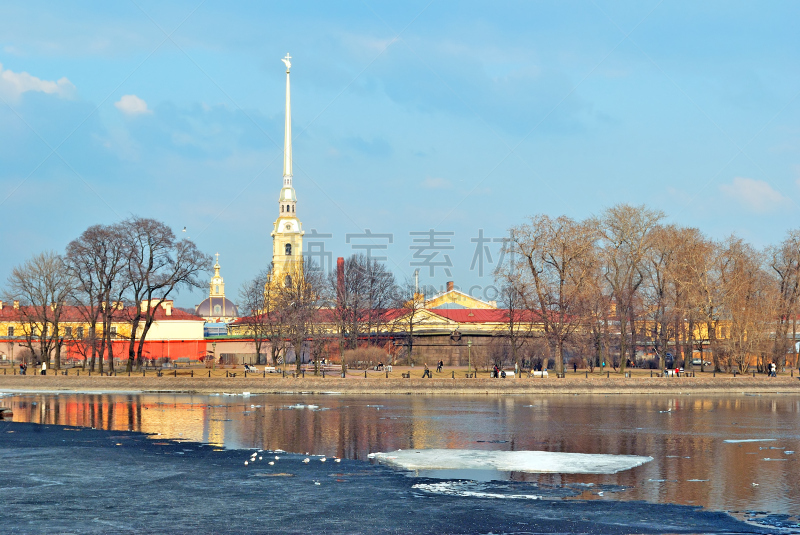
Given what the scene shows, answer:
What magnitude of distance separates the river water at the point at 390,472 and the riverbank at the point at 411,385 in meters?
13.2

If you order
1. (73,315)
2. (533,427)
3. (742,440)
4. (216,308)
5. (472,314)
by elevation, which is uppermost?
(216,308)

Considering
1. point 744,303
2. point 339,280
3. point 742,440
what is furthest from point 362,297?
point 742,440

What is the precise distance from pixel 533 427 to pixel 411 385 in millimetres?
24263

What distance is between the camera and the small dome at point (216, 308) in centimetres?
18225

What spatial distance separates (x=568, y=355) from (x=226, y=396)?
44849mm

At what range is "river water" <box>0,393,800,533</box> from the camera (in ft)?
59.3

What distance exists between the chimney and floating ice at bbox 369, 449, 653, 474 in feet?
160

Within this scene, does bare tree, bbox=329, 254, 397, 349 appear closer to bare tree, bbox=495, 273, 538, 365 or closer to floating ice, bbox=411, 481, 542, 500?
bare tree, bbox=495, 273, 538, 365

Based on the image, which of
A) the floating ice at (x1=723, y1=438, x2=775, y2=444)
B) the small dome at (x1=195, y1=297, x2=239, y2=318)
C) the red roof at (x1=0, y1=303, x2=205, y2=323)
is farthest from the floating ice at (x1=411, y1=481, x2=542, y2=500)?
the small dome at (x1=195, y1=297, x2=239, y2=318)

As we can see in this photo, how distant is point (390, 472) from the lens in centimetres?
2442

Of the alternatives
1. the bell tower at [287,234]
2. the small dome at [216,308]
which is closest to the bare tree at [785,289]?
the bell tower at [287,234]

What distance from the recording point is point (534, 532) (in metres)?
17.0

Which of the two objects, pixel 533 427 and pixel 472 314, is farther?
pixel 472 314

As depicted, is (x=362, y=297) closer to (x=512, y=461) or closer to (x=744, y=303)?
(x=744, y=303)
